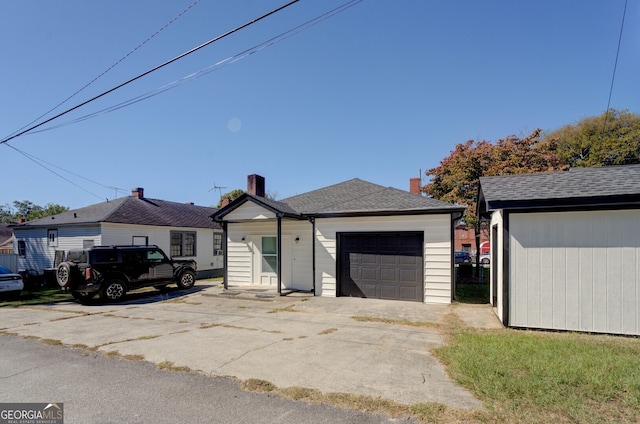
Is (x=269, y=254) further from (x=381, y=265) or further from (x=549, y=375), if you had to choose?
(x=549, y=375)

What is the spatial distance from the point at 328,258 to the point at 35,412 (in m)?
9.24

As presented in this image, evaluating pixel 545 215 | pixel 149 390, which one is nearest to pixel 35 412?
pixel 149 390

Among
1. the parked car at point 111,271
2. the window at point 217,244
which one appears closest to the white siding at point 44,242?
the parked car at point 111,271

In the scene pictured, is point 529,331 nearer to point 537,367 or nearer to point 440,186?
point 537,367

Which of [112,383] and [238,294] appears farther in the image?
[238,294]

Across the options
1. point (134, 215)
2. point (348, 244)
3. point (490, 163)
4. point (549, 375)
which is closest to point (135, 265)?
point (134, 215)

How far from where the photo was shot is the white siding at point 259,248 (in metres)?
13.2

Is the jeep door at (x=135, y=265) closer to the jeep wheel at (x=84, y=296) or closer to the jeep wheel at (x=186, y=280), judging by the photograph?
the jeep wheel at (x=84, y=296)

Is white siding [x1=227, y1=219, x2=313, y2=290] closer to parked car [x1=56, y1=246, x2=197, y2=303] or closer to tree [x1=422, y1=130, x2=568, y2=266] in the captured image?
parked car [x1=56, y1=246, x2=197, y2=303]

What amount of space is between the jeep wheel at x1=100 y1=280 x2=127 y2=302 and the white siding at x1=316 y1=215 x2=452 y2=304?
287 inches

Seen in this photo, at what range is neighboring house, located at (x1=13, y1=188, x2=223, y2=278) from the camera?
17.9m

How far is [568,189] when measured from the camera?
24.2 feet

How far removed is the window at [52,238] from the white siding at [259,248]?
12334mm

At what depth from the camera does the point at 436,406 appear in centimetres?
382
